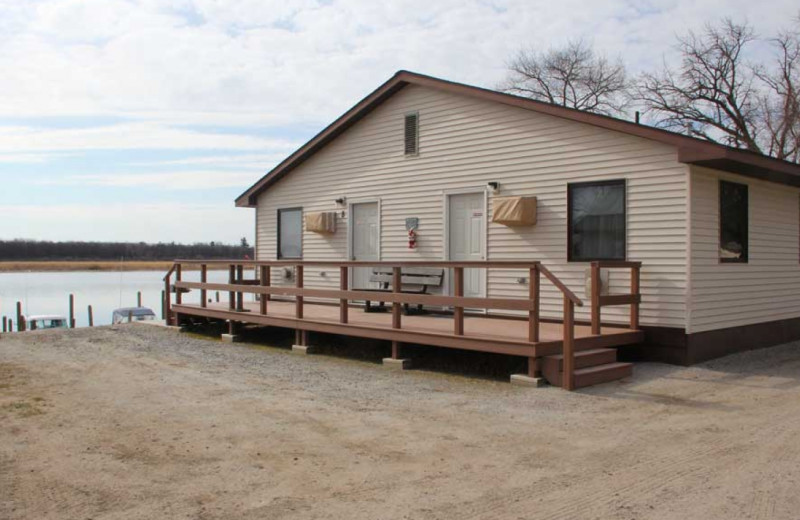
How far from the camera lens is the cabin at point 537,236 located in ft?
28.7

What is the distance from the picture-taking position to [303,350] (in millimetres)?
10562

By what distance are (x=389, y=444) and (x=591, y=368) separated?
3.34m

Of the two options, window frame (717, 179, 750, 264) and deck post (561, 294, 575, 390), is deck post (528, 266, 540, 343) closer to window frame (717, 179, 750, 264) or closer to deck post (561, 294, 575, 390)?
deck post (561, 294, 575, 390)

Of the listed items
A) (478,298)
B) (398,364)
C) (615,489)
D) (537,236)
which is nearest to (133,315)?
(398,364)

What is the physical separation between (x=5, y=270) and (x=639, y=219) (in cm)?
7660

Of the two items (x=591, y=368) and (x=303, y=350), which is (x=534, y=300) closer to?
(x=591, y=368)

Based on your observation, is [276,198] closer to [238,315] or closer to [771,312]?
[238,315]

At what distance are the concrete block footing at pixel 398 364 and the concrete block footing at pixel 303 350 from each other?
1704 mm

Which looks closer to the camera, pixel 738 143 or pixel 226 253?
pixel 738 143

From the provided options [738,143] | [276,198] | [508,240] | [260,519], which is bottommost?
[260,519]

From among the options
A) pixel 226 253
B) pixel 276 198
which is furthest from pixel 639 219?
pixel 226 253

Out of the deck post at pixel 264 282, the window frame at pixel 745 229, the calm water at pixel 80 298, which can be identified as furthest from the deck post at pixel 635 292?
the calm water at pixel 80 298

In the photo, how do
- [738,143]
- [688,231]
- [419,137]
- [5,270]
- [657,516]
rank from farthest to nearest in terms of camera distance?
[5,270], [738,143], [419,137], [688,231], [657,516]

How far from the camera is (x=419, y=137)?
1190 centimetres
